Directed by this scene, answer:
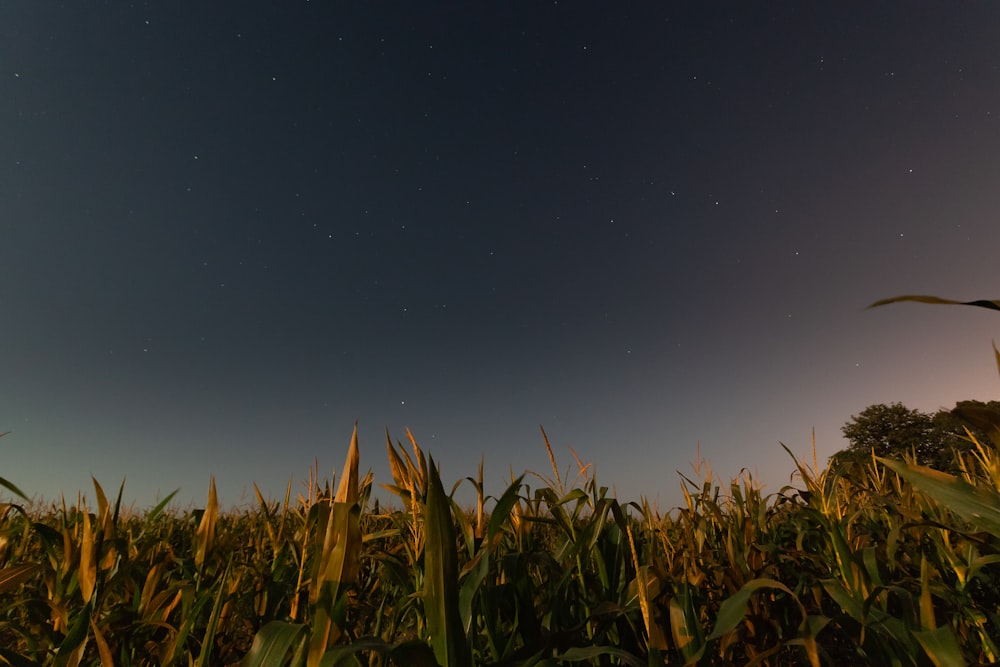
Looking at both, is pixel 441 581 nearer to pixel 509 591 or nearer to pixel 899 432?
pixel 509 591

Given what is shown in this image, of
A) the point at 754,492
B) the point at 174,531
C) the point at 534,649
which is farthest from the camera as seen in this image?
the point at 174,531

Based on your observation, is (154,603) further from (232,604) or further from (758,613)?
(758,613)

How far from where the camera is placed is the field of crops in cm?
122

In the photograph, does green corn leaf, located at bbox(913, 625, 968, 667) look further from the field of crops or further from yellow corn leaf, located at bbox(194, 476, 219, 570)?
yellow corn leaf, located at bbox(194, 476, 219, 570)

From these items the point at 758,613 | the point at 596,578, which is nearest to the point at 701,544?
the point at 758,613

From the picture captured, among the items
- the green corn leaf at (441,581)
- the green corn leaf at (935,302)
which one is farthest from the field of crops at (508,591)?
the green corn leaf at (935,302)

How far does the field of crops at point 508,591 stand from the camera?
122 cm

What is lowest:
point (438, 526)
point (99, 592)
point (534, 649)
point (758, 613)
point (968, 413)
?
point (758, 613)

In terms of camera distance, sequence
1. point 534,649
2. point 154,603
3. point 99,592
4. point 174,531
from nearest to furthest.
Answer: point 534,649 → point 99,592 → point 154,603 → point 174,531

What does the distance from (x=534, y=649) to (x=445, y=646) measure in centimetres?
45

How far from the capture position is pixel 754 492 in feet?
11.7

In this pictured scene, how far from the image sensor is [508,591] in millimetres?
1889

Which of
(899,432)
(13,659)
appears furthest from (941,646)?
(899,432)

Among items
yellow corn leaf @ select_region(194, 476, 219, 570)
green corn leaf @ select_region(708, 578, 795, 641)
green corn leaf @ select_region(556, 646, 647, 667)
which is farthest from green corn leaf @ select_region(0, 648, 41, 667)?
green corn leaf @ select_region(708, 578, 795, 641)
